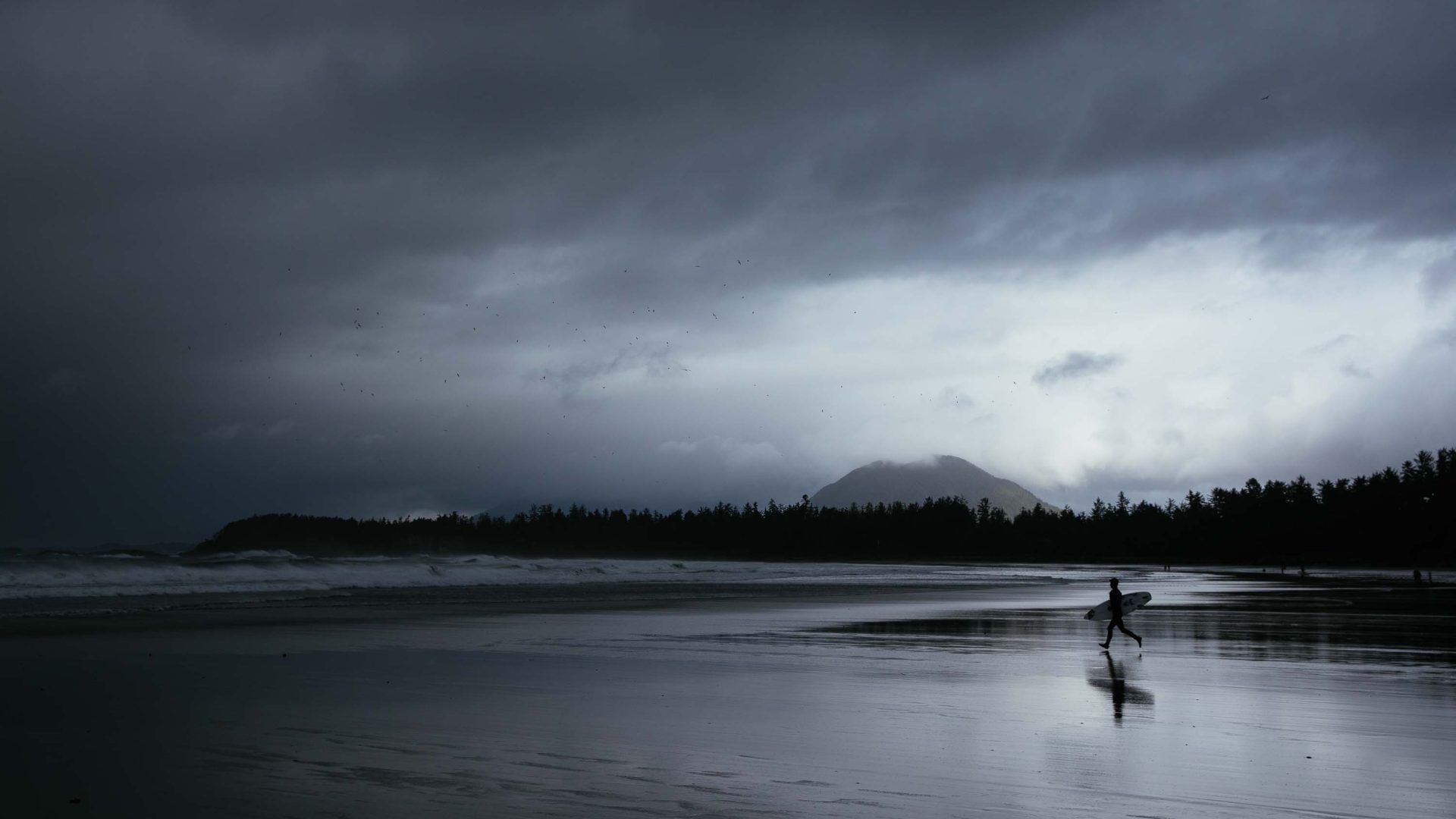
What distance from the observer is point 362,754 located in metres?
10.7

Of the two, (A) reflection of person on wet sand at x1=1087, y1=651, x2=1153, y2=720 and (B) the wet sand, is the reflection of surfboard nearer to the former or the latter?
(B) the wet sand

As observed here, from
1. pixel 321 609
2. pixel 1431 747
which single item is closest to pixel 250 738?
pixel 1431 747

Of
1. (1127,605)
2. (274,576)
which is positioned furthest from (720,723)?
(274,576)

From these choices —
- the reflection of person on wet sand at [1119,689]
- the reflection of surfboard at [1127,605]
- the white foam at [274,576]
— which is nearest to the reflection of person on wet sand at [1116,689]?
the reflection of person on wet sand at [1119,689]

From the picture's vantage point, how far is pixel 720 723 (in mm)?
12969

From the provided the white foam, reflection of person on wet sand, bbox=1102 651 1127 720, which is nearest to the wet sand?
reflection of person on wet sand, bbox=1102 651 1127 720

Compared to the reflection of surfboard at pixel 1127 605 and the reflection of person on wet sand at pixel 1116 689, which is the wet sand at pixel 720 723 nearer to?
the reflection of person on wet sand at pixel 1116 689

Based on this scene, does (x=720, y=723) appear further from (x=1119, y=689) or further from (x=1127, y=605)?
(x=1127, y=605)

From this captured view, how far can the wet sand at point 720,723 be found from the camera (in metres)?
9.05

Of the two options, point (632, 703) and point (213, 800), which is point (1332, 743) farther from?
point (213, 800)

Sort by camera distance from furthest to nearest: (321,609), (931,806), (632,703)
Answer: (321,609) < (632,703) < (931,806)

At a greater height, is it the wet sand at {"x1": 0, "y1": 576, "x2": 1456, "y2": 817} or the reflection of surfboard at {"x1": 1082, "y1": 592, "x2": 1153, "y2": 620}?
the reflection of surfboard at {"x1": 1082, "y1": 592, "x2": 1153, "y2": 620}

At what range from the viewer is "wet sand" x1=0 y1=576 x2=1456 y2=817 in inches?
356

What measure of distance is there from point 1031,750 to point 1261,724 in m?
3.70
